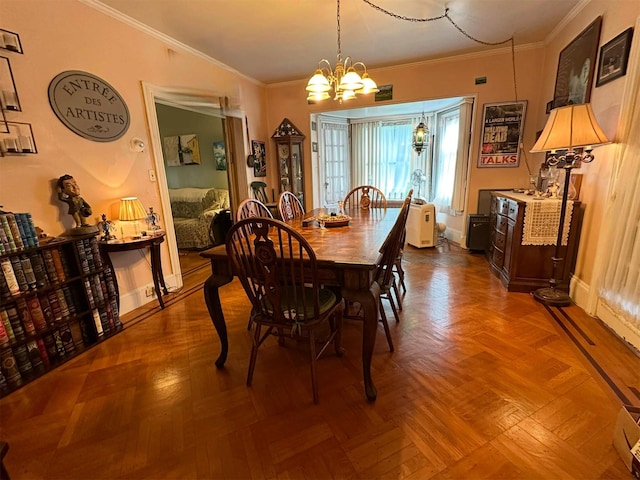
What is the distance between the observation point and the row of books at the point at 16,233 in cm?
170

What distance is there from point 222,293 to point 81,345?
1223 millimetres

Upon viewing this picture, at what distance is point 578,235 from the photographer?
8.62 ft

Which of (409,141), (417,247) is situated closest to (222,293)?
(417,247)

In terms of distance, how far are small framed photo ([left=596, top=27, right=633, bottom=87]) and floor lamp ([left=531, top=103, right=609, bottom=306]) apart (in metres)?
0.26

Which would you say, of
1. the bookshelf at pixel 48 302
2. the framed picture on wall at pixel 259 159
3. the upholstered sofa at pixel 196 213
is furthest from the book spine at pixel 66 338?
the framed picture on wall at pixel 259 159

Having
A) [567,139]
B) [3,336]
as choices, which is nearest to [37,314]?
[3,336]

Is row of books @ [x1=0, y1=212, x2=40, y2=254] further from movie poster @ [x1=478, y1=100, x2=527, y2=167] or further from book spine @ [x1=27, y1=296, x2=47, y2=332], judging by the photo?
movie poster @ [x1=478, y1=100, x2=527, y2=167]

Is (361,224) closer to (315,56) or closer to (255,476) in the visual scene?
(255,476)

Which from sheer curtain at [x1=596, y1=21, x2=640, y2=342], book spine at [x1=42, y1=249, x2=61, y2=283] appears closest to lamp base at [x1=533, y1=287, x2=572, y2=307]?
sheer curtain at [x1=596, y1=21, x2=640, y2=342]

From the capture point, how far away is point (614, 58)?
2139 millimetres

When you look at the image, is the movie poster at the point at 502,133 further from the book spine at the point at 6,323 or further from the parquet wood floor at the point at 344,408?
the book spine at the point at 6,323

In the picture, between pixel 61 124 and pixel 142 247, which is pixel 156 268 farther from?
pixel 61 124

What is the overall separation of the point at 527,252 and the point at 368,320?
84.9 inches

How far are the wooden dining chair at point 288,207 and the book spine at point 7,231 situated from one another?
184 centimetres
